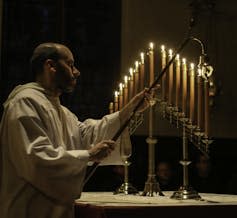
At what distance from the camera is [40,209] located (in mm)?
3295

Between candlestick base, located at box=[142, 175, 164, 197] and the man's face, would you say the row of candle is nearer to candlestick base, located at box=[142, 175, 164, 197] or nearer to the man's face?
candlestick base, located at box=[142, 175, 164, 197]

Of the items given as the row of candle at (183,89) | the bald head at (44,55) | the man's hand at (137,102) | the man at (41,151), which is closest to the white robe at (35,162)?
the man at (41,151)

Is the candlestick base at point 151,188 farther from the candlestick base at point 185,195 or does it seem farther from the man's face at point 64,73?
the man's face at point 64,73

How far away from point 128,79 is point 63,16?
4402mm

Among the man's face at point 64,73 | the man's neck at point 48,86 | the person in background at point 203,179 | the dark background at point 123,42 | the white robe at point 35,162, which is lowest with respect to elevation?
the person in background at point 203,179

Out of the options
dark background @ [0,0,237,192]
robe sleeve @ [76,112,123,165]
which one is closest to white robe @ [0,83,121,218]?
robe sleeve @ [76,112,123,165]

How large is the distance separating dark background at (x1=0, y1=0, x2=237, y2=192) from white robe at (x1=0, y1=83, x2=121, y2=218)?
511 cm

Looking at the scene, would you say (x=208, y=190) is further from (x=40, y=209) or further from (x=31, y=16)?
(x=40, y=209)

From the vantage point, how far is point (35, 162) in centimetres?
312

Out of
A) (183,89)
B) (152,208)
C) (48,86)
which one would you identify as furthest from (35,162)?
(183,89)

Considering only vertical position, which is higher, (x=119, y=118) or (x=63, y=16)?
(x=63, y=16)

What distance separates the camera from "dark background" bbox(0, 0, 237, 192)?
863 cm

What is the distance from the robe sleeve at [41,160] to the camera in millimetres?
3135

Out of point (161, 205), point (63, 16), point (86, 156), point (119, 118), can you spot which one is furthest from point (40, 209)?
point (63, 16)
